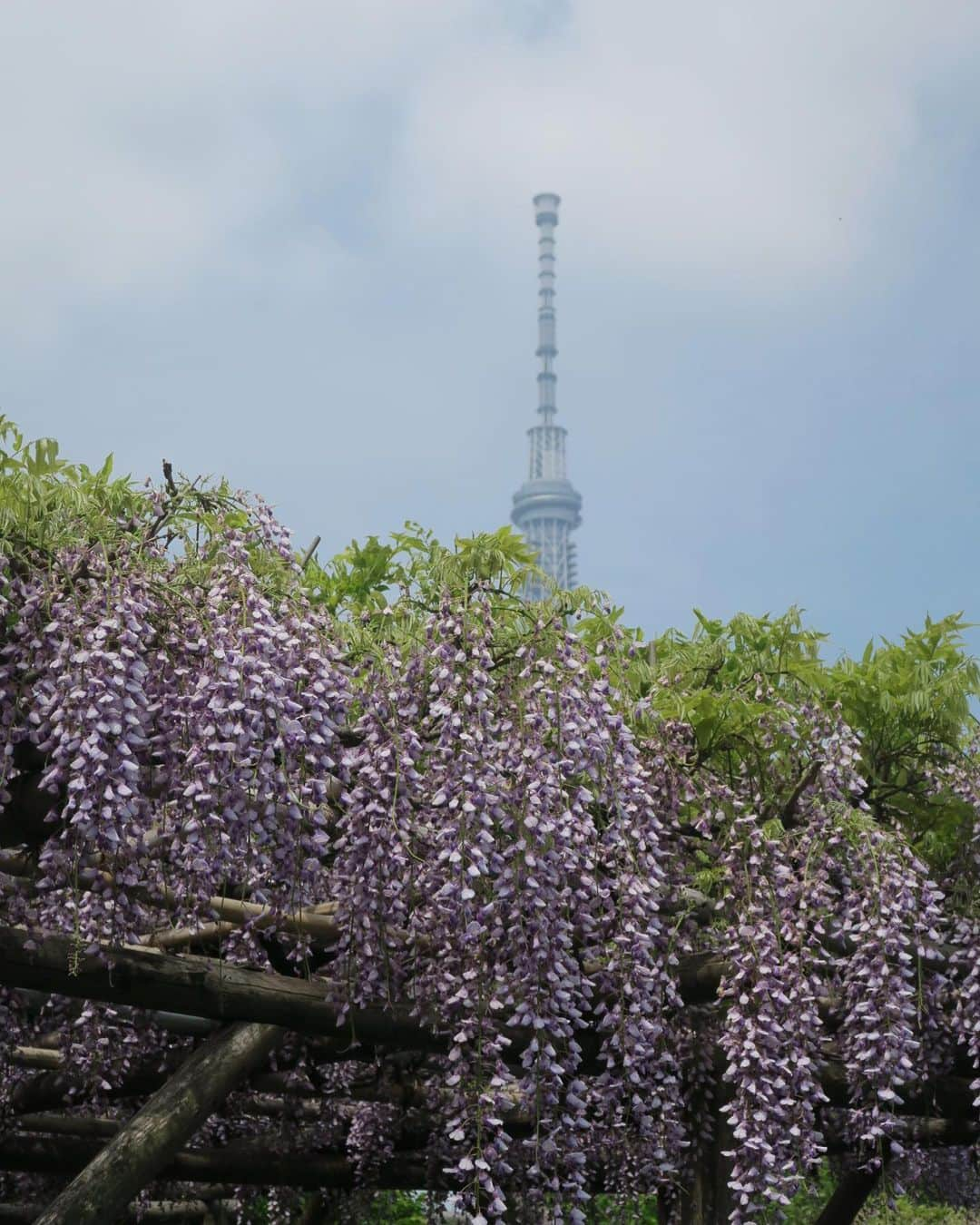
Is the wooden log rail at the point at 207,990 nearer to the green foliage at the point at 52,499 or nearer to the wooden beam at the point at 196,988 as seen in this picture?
the wooden beam at the point at 196,988

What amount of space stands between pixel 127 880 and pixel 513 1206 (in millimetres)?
2455

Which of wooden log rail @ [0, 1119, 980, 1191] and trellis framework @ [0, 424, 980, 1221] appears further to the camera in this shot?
wooden log rail @ [0, 1119, 980, 1191]

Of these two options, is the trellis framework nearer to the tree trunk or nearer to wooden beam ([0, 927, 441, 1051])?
wooden beam ([0, 927, 441, 1051])

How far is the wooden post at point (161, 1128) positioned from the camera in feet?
25.8

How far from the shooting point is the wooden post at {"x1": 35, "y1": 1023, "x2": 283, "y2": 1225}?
7.86 meters

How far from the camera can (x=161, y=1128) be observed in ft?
26.3

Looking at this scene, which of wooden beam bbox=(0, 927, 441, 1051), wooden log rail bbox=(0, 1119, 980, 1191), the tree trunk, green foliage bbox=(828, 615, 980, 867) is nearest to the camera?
wooden beam bbox=(0, 927, 441, 1051)

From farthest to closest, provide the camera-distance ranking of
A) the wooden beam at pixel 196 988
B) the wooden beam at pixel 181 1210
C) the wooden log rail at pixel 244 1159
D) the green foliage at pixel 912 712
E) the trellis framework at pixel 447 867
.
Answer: the wooden beam at pixel 181 1210
the wooden log rail at pixel 244 1159
the green foliage at pixel 912 712
the wooden beam at pixel 196 988
the trellis framework at pixel 447 867

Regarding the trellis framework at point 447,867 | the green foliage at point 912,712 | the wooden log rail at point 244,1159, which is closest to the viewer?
the trellis framework at point 447,867

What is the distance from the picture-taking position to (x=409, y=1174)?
12.1 m

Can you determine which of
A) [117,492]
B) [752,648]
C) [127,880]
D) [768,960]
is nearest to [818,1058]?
[768,960]

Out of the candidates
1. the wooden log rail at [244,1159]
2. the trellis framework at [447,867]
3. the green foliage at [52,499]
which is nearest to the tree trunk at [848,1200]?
the wooden log rail at [244,1159]

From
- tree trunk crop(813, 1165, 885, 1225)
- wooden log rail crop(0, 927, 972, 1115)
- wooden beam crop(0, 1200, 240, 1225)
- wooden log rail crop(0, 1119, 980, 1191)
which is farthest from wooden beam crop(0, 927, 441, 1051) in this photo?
wooden beam crop(0, 1200, 240, 1225)

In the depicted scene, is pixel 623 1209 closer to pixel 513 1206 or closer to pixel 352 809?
pixel 513 1206
